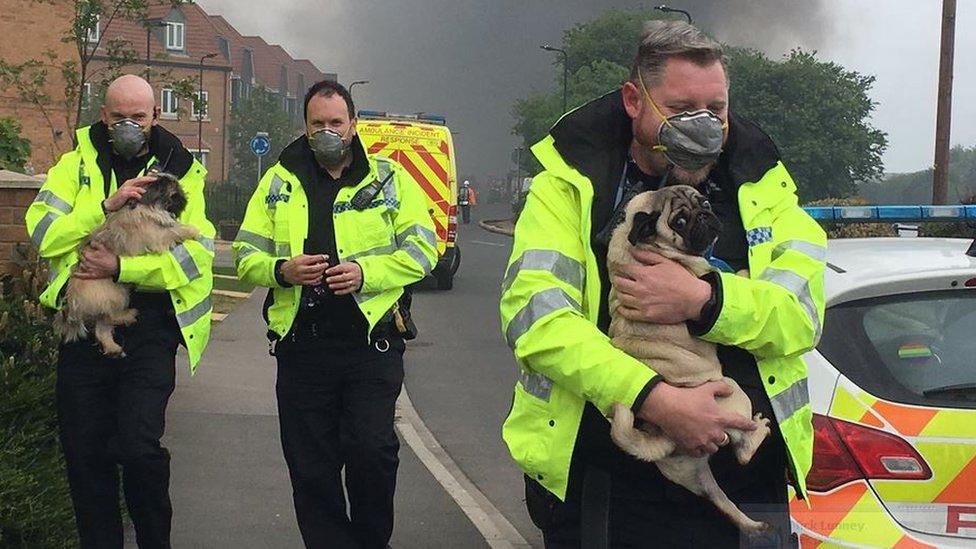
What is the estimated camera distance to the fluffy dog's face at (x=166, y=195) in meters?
4.60

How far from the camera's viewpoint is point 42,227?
460 cm

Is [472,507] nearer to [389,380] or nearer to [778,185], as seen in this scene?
[389,380]

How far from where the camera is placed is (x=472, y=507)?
646 cm

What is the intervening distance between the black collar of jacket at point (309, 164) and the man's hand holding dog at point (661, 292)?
2530 millimetres

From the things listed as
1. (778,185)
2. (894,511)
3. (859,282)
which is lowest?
(894,511)

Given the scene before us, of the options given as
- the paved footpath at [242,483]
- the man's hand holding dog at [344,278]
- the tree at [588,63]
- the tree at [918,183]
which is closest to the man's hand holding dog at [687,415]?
the man's hand holding dog at [344,278]

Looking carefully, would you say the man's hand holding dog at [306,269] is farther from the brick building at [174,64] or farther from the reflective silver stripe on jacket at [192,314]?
the brick building at [174,64]

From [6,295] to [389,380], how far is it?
2616 mm

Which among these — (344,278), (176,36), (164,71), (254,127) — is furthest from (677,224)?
(176,36)

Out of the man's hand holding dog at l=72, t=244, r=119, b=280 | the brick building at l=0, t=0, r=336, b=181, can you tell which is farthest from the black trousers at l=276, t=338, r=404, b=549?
the brick building at l=0, t=0, r=336, b=181

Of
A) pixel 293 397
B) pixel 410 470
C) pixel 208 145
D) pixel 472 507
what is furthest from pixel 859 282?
pixel 208 145

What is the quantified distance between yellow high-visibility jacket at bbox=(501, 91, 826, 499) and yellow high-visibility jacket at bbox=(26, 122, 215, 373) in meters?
2.20

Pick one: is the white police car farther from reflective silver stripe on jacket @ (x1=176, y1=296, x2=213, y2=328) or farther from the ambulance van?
the ambulance van

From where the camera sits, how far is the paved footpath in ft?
19.3
